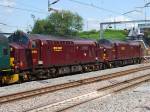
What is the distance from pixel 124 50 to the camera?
49.0 m

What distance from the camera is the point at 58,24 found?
99625mm

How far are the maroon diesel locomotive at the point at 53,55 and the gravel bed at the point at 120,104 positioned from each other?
29.4 feet

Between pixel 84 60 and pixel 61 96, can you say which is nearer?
pixel 61 96

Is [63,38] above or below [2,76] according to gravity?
above

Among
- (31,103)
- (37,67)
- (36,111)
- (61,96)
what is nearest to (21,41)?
(37,67)

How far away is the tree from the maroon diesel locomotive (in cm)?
4378

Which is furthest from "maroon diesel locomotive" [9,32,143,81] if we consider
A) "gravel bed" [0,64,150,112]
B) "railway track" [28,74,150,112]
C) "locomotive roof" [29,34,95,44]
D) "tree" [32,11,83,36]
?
"tree" [32,11,83,36]

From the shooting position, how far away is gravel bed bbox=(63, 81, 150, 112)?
14.3 m

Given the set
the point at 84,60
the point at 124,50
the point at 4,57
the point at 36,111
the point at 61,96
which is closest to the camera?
the point at 36,111

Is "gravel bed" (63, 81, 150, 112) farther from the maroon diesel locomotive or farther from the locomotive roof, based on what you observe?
the locomotive roof

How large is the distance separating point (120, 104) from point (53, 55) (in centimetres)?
1483

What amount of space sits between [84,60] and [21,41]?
10247mm

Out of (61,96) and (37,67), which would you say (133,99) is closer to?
(61,96)

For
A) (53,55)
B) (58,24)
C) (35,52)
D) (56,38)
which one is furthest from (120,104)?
(58,24)
